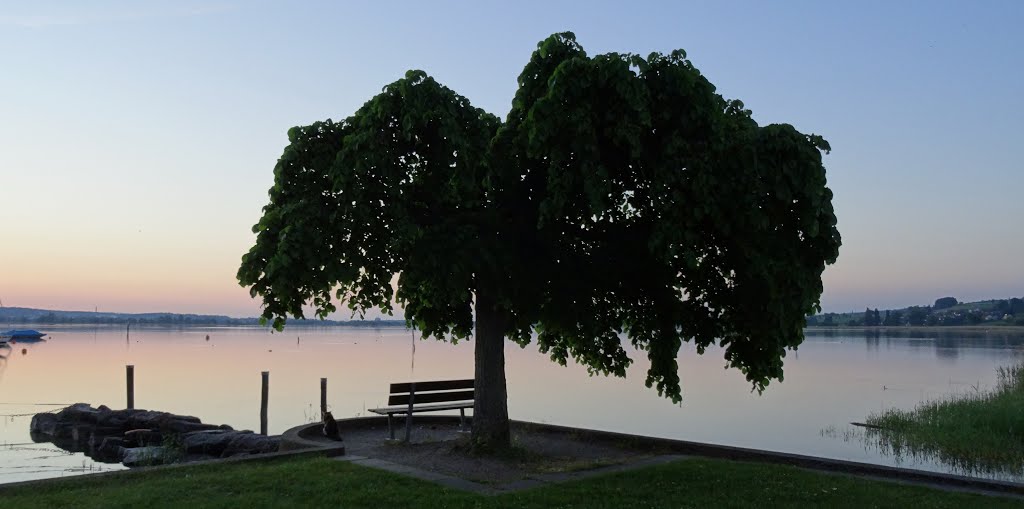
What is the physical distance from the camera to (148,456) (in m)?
18.2

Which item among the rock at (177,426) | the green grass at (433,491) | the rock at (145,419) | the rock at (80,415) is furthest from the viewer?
the rock at (80,415)

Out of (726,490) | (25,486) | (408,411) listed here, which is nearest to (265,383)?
(408,411)

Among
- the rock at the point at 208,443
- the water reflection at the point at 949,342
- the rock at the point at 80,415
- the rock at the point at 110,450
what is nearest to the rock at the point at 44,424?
the rock at the point at 80,415

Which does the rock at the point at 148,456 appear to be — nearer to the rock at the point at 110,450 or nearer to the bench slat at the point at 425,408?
the rock at the point at 110,450

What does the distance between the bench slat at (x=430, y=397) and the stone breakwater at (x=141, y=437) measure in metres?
3.62

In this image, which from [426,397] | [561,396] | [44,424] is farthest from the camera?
[561,396]

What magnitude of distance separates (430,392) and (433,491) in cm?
546

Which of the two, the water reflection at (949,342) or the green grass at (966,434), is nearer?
the green grass at (966,434)

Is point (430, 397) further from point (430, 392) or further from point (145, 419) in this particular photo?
point (145, 419)

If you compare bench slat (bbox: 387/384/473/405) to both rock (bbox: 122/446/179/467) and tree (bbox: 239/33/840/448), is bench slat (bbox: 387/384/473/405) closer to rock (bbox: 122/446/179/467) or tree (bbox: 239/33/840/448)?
tree (bbox: 239/33/840/448)

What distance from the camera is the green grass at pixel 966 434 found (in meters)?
19.4

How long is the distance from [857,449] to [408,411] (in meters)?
14.6

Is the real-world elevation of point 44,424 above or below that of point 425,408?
below

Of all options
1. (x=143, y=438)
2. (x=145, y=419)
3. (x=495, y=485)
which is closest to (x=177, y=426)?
(x=143, y=438)
